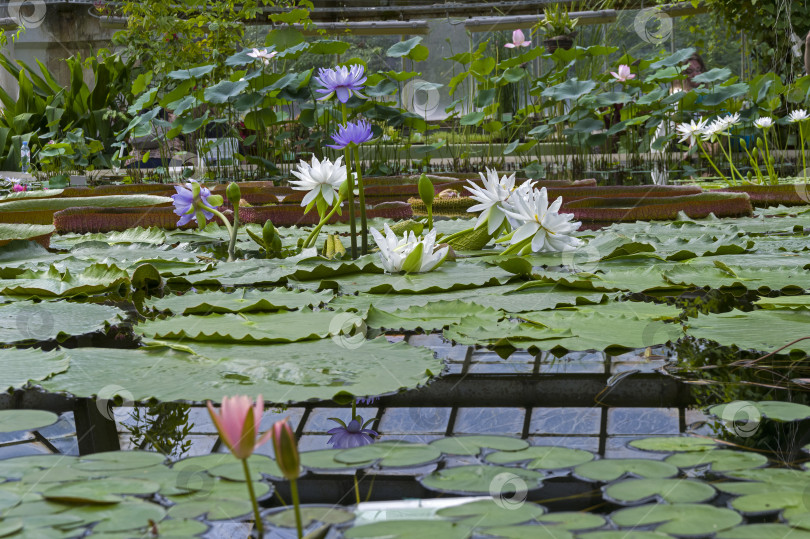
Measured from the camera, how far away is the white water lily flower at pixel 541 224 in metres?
1.39

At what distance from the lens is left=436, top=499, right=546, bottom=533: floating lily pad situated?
1.57 feet

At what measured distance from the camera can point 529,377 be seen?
2.69 feet

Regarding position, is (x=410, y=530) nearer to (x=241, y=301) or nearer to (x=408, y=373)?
(x=408, y=373)

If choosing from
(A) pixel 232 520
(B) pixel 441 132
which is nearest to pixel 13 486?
(A) pixel 232 520

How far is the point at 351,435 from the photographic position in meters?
0.66

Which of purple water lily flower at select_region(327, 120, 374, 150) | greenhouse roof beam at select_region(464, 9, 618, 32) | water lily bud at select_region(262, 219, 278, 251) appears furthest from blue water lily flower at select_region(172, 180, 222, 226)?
greenhouse roof beam at select_region(464, 9, 618, 32)

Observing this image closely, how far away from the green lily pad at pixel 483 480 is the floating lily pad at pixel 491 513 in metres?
0.02

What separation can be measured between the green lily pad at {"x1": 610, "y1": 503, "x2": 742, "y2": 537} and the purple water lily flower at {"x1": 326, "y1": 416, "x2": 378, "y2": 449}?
0.77 feet

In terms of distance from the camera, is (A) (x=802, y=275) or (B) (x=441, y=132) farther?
(B) (x=441, y=132)

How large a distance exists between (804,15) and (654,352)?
5.87 metres

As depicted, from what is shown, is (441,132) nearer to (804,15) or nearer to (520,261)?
(804,15)

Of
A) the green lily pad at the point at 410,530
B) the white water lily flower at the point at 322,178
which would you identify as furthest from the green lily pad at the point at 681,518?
the white water lily flower at the point at 322,178

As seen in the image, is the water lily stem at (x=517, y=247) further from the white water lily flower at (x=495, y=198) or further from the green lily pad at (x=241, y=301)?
the green lily pad at (x=241, y=301)

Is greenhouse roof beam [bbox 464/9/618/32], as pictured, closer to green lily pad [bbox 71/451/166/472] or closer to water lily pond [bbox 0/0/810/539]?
water lily pond [bbox 0/0/810/539]
